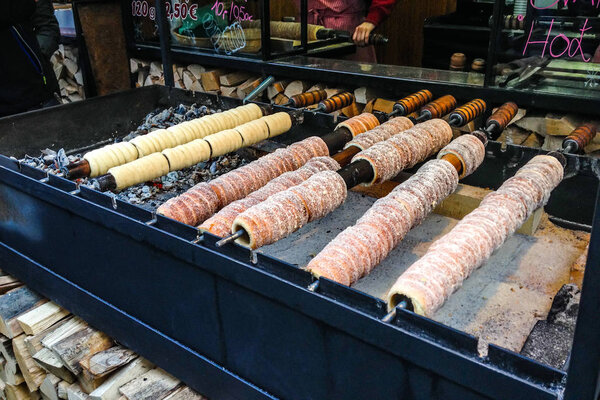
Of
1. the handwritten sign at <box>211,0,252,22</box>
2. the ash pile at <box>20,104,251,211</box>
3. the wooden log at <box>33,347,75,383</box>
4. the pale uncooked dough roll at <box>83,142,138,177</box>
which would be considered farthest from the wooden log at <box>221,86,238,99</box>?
the wooden log at <box>33,347,75,383</box>

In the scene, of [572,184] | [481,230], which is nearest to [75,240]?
[481,230]

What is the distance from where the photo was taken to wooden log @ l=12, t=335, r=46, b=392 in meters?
2.76

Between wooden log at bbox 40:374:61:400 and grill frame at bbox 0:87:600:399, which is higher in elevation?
grill frame at bbox 0:87:600:399

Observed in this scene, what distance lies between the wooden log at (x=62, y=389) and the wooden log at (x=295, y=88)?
270cm

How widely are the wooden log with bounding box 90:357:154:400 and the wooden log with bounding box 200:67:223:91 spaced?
3103mm

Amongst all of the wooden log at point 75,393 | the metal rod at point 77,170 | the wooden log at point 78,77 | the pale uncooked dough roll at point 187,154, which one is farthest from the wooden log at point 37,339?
the wooden log at point 78,77

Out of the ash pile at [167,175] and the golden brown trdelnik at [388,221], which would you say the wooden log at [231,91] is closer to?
the ash pile at [167,175]

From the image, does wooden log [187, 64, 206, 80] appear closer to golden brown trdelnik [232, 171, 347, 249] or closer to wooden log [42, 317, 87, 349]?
wooden log [42, 317, 87, 349]

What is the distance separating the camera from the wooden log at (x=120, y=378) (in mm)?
2268

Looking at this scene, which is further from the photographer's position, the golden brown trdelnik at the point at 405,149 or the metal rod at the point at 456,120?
the metal rod at the point at 456,120

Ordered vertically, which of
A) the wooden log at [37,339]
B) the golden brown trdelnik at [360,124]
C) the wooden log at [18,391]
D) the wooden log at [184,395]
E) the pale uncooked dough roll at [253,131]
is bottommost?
the wooden log at [18,391]

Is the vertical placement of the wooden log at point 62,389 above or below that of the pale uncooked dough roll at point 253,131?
below

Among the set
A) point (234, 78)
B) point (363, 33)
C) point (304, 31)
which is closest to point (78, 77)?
point (234, 78)

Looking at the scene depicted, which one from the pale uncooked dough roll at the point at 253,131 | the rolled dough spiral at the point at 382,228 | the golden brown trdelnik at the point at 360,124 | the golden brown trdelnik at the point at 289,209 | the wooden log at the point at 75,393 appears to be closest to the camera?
the rolled dough spiral at the point at 382,228
